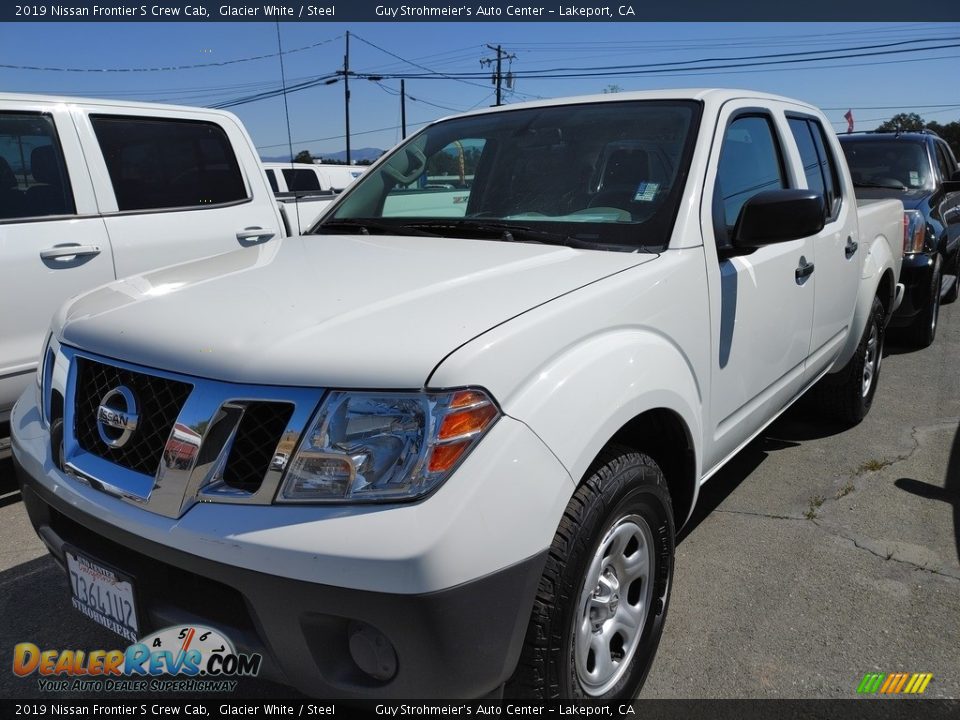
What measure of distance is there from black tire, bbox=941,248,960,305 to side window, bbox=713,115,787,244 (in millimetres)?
6594

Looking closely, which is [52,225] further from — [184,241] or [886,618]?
[886,618]

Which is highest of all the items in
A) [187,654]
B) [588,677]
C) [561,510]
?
[561,510]

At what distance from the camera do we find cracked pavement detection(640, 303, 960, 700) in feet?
7.93

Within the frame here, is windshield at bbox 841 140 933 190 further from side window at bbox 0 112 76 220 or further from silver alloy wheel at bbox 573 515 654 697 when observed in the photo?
side window at bbox 0 112 76 220

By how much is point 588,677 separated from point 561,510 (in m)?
0.59

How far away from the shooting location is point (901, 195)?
7141 millimetres

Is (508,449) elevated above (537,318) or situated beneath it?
situated beneath

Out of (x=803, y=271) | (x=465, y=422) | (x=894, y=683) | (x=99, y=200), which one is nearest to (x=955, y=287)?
(x=803, y=271)

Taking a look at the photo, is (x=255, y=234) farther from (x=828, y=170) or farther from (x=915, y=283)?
(x=915, y=283)

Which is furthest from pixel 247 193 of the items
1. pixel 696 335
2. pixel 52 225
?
pixel 696 335

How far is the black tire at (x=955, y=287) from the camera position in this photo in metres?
8.68

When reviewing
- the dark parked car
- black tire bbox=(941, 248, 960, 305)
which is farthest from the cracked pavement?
black tire bbox=(941, 248, 960, 305)

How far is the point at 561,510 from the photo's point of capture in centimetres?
169

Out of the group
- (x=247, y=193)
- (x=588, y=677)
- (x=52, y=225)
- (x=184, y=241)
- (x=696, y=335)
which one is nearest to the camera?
(x=588, y=677)
